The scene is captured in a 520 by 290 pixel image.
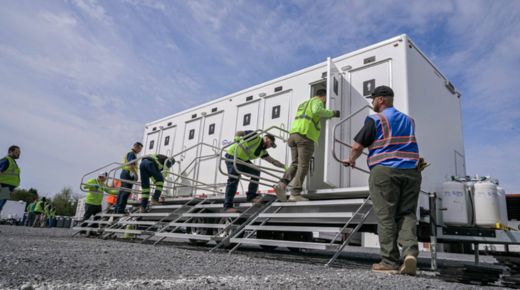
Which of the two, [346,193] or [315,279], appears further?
[346,193]

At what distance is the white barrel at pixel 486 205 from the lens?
3.99 metres

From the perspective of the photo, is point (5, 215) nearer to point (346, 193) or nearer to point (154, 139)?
point (154, 139)

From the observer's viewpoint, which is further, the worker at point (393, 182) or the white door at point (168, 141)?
the white door at point (168, 141)

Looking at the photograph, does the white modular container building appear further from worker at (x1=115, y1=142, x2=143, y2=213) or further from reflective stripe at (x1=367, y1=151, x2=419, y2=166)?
worker at (x1=115, y1=142, x2=143, y2=213)

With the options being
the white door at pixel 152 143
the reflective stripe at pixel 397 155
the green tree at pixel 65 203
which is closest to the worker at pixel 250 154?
the reflective stripe at pixel 397 155

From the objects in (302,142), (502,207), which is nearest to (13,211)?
(302,142)

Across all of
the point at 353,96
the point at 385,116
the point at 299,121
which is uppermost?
the point at 353,96

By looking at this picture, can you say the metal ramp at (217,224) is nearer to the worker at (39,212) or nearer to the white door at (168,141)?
the white door at (168,141)

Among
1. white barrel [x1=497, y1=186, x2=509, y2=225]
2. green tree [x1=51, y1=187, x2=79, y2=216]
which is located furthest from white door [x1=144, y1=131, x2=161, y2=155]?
green tree [x1=51, y1=187, x2=79, y2=216]

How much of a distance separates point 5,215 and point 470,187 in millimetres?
23991

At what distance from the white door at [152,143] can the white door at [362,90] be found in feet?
18.9

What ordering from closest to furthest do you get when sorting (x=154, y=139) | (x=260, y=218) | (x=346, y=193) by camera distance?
(x=346, y=193)
(x=260, y=218)
(x=154, y=139)

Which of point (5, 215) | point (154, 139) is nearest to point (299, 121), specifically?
point (154, 139)

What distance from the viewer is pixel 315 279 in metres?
2.37
